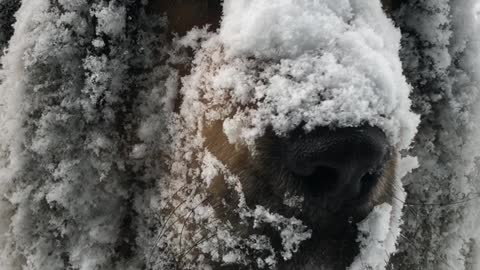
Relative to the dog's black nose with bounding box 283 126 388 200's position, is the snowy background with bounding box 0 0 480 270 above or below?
above

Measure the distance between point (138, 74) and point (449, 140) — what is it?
5.36 feet

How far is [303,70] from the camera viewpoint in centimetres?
185

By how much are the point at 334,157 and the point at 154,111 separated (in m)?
0.86

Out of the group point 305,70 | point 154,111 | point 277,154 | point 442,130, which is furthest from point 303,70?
point 442,130

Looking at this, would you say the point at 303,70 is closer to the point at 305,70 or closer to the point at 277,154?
the point at 305,70

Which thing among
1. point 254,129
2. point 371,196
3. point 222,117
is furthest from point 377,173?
point 222,117

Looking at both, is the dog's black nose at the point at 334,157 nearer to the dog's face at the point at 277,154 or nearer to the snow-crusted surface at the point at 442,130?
the dog's face at the point at 277,154

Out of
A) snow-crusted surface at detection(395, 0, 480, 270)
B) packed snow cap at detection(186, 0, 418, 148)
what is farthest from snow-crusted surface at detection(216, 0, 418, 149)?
snow-crusted surface at detection(395, 0, 480, 270)

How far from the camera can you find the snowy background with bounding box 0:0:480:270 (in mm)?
1869

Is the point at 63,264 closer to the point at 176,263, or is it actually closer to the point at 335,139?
the point at 176,263

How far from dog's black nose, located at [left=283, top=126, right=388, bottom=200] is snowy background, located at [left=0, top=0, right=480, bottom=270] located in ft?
0.17

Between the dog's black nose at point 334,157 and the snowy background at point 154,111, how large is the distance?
52 mm

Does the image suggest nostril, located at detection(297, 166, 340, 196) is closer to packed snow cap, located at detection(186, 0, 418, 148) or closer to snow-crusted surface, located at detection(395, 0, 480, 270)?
packed snow cap, located at detection(186, 0, 418, 148)

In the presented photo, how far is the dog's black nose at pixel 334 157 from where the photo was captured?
65.7 inches
